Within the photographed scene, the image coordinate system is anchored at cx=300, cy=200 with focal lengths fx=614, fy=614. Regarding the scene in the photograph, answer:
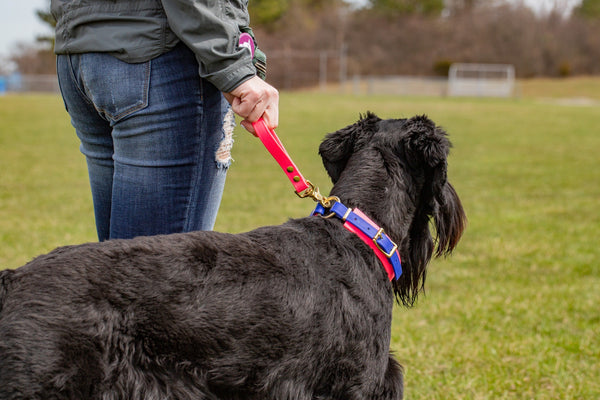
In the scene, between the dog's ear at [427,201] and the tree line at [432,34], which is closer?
the dog's ear at [427,201]

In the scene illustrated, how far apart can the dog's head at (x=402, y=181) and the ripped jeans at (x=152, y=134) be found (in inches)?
20.7

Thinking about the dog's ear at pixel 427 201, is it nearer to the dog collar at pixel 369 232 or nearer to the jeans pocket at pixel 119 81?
the dog collar at pixel 369 232

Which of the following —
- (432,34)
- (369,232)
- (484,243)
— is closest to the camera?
(369,232)

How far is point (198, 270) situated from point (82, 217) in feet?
22.1

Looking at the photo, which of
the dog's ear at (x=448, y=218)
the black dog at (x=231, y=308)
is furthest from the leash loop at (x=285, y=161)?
the dog's ear at (x=448, y=218)

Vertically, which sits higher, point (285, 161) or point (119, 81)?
point (119, 81)

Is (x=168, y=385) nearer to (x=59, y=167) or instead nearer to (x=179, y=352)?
(x=179, y=352)

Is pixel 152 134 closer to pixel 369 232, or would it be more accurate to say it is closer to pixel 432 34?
pixel 369 232

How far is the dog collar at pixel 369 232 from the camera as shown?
2.34 meters

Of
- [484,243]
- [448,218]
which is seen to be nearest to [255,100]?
[448,218]

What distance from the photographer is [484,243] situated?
716 cm

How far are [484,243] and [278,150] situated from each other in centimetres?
527

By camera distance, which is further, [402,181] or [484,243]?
[484,243]

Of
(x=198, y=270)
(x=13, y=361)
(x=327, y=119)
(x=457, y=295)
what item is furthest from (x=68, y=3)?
(x=327, y=119)
